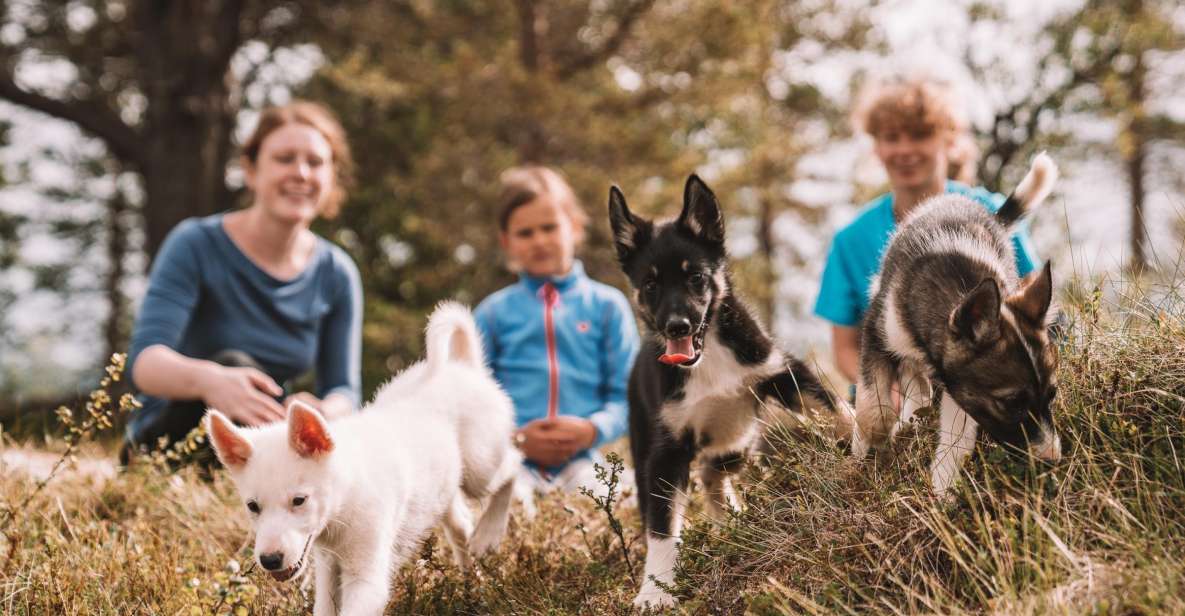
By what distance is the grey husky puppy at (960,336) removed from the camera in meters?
2.68

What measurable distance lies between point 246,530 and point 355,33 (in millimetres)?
11948

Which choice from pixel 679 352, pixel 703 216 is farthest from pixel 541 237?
pixel 679 352

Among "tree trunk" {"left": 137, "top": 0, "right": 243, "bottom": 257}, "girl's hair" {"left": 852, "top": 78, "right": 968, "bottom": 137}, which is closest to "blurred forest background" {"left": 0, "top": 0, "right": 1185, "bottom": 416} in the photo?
"tree trunk" {"left": 137, "top": 0, "right": 243, "bottom": 257}

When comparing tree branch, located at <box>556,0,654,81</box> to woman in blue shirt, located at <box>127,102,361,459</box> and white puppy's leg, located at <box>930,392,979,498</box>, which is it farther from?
white puppy's leg, located at <box>930,392,979,498</box>

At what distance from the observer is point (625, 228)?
12.7 feet

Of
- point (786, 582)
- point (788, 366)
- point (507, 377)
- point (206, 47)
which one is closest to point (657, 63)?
point (206, 47)

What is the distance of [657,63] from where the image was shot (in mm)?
13719

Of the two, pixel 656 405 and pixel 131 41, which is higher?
pixel 131 41

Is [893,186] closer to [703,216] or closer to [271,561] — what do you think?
[703,216]

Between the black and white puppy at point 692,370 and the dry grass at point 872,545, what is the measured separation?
0.24m

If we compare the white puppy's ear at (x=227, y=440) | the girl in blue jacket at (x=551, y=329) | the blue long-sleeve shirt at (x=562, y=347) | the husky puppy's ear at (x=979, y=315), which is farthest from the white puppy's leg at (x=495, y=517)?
the husky puppy's ear at (x=979, y=315)

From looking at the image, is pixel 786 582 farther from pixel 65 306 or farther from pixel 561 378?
pixel 65 306

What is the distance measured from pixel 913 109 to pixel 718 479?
2.38m

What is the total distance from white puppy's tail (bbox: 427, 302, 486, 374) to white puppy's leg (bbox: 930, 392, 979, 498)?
2122 mm
